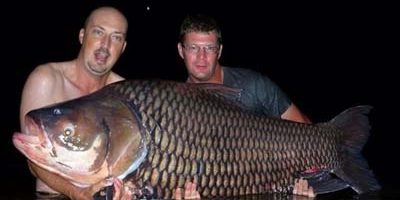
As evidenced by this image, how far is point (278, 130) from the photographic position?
330cm

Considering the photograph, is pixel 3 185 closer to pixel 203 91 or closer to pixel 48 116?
pixel 48 116

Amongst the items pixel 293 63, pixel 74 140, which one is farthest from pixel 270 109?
pixel 293 63

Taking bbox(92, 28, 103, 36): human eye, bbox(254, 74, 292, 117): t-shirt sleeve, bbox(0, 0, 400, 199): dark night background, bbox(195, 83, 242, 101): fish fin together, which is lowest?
bbox(0, 0, 400, 199): dark night background

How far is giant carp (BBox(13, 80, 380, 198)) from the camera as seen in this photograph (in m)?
2.78

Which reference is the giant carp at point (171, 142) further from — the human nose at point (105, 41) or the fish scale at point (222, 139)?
the human nose at point (105, 41)

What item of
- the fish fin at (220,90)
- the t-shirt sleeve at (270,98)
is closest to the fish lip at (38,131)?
the fish fin at (220,90)

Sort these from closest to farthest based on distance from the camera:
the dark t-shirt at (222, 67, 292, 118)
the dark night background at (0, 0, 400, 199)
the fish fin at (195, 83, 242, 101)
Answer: the fish fin at (195, 83, 242, 101) < the dark t-shirt at (222, 67, 292, 118) < the dark night background at (0, 0, 400, 199)

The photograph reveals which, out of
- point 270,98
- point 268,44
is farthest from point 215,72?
point 268,44

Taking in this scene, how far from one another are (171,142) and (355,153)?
138 centimetres

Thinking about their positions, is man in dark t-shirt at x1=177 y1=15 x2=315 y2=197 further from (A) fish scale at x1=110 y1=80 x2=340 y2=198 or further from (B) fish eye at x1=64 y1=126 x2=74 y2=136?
(B) fish eye at x1=64 y1=126 x2=74 y2=136

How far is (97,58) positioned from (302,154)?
1.57 metres

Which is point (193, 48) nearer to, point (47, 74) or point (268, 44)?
point (47, 74)

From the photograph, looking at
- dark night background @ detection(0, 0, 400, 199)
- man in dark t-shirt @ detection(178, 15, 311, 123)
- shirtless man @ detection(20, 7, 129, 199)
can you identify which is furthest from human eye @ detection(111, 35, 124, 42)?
dark night background @ detection(0, 0, 400, 199)

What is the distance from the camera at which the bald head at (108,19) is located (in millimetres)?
3932
